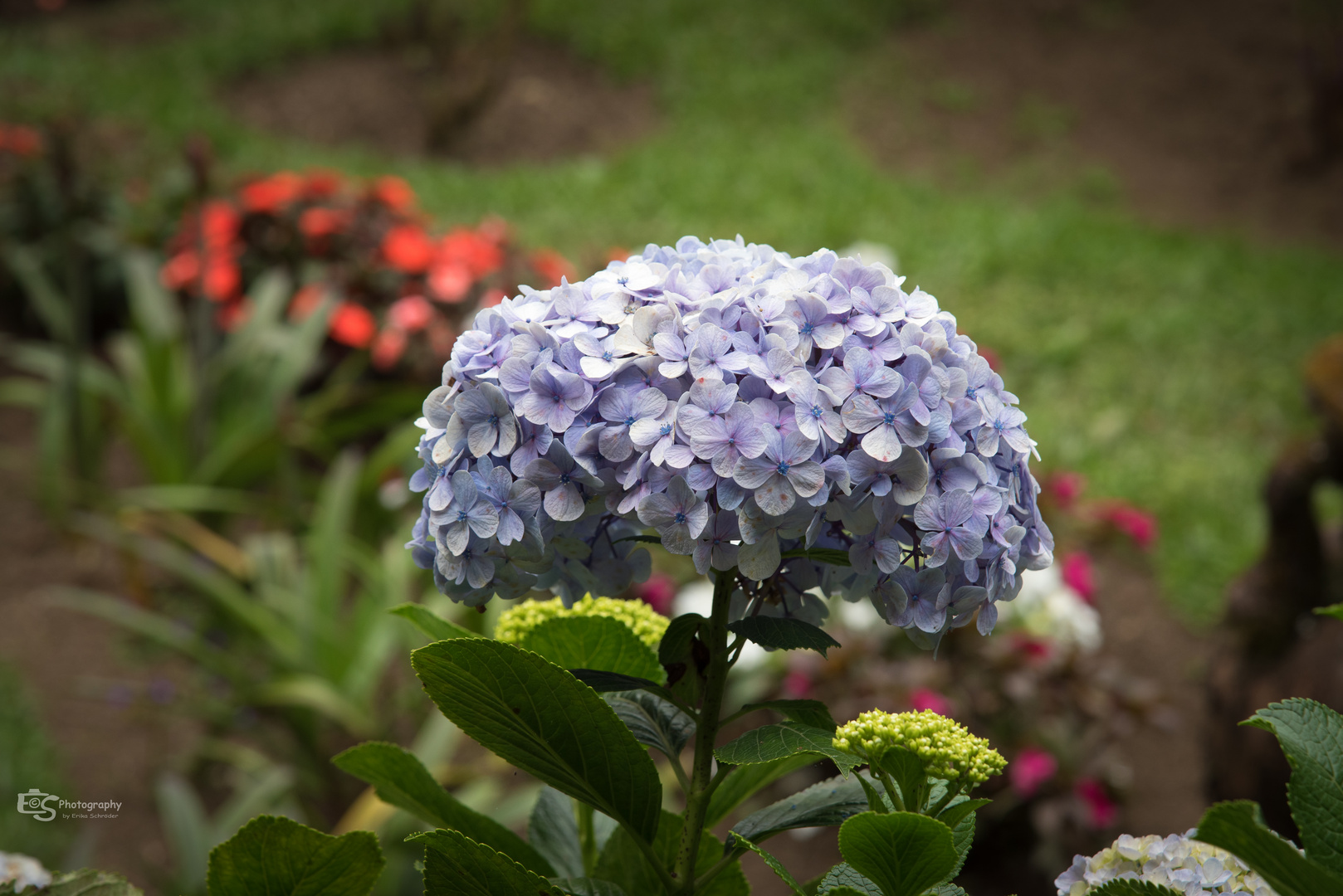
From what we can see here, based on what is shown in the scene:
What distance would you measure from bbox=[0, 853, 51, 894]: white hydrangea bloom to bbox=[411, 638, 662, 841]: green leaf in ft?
1.29

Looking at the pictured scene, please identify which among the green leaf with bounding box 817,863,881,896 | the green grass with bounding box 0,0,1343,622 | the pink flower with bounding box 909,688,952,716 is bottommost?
the pink flower with bounding box 909,688,952,716

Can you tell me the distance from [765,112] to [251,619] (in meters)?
6.68

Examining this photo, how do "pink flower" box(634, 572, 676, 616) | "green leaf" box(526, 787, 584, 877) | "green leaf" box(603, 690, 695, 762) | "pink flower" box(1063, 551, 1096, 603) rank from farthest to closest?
"pink flower" box(1063, 551, 1096, 603)
"pink flower" box(634, 572, 676, 616)
"green leaf" box(526, 787, 584, 877)
"green leaf" box(603, 690, 695, 762)

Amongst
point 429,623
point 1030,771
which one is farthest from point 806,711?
point 1030,771

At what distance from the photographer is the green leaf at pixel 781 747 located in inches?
28.7

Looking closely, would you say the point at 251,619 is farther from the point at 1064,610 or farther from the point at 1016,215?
the point at 1016,215

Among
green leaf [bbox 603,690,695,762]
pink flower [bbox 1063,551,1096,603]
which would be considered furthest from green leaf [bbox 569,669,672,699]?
pink flower [bbox 1063,551,1096,603]

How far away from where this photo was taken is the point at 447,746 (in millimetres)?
2301

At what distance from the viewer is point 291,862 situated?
31.5 inches

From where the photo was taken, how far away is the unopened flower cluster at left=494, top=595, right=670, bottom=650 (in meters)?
1.01

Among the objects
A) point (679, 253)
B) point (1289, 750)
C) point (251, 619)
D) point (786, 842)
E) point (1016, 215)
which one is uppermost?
point (1016, 215)

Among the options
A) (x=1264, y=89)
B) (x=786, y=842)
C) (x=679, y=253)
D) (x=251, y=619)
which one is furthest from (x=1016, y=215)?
(x=679, y=253)

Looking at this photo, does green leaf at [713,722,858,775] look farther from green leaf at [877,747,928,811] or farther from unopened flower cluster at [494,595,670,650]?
unopened flower cluster at [494,595,670,650]

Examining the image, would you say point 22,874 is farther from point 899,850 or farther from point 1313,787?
point 1313,787
